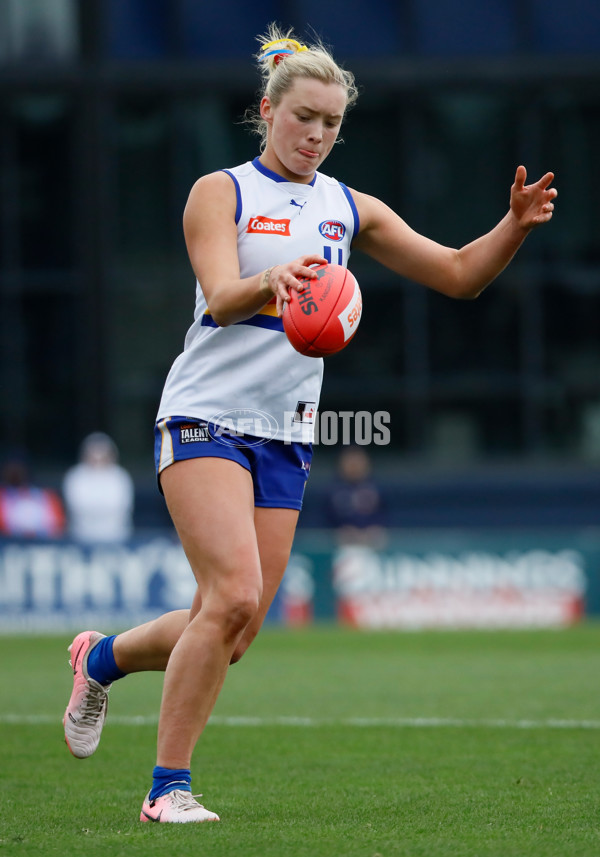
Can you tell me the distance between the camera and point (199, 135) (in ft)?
68.6

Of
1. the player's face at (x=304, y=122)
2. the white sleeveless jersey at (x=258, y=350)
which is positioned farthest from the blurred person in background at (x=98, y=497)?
the player's face at (x=304, y=122)

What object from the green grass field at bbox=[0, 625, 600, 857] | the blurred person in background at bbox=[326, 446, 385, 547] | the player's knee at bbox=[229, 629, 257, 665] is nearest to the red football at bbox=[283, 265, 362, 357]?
the player's knee at bbox=[229, 629, 257, 665]

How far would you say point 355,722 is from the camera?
23.6ft

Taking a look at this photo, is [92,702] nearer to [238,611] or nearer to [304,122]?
[238,611]

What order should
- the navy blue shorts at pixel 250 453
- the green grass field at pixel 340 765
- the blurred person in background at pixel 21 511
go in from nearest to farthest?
the green grass field at pixel 340 765 → the navy blue shorts at pixel 250 453 → the blurred person in background at pixel 21 511

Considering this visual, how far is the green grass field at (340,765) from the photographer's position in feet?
13.4

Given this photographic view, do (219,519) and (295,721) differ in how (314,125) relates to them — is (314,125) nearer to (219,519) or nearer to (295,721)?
(219,519)

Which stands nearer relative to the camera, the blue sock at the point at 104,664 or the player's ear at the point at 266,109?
the player's ear at the point at 266,109

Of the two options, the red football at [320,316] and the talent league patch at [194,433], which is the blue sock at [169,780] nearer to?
the talent league patch at [194,433]

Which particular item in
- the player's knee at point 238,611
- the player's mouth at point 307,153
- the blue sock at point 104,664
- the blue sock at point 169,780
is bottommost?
the blue sock at point 169,780

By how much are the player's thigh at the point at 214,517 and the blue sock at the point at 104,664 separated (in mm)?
772

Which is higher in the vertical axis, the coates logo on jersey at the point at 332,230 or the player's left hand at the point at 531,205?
the player's left hand at the point at 531,205

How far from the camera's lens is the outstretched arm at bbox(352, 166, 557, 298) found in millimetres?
4730

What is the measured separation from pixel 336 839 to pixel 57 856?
81 cm
